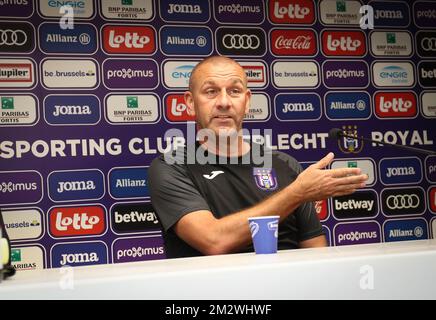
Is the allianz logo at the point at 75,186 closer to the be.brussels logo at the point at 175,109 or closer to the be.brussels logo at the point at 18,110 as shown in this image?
the be.brussels logo at the point at 18,110

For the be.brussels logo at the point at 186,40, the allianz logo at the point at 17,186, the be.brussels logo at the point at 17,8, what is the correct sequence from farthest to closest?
the be.brussels logo at the point at 186,40 < the be.brussels logo at the point at 17,8 < the allianz logo at the point at 17,186

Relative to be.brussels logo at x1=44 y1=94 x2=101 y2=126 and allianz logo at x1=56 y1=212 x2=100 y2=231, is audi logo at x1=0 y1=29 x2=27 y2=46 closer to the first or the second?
be.brussels logo at x1=44 y1=94 x2=101 y2=126

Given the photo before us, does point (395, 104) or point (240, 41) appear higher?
point (240, 41)

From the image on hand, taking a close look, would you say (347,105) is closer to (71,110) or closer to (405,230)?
(405,230)

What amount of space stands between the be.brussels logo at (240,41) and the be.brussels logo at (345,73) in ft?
1.50

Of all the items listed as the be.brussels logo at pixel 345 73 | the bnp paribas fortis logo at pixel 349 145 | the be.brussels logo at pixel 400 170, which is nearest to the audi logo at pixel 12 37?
the be.brussels logo at pixel 345 73

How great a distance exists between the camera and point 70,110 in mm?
3393

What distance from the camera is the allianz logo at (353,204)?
3.80 m

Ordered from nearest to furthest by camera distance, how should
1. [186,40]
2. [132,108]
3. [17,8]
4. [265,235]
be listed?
[265,235], [17,8], [132,108], [186,40]

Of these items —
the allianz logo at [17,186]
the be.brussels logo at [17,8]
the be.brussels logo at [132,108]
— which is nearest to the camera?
the allianz logo at [17,186]

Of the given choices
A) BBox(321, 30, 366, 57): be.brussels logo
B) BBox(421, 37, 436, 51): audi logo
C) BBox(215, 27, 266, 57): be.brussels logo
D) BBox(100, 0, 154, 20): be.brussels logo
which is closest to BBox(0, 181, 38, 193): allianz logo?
BBox(100, 0, 154, 20): be.brussels logo

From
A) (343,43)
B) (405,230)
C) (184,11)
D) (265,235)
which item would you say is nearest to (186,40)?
(184,11)

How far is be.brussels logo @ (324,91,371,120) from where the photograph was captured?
386 cm

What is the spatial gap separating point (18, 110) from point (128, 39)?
2.52 ft
